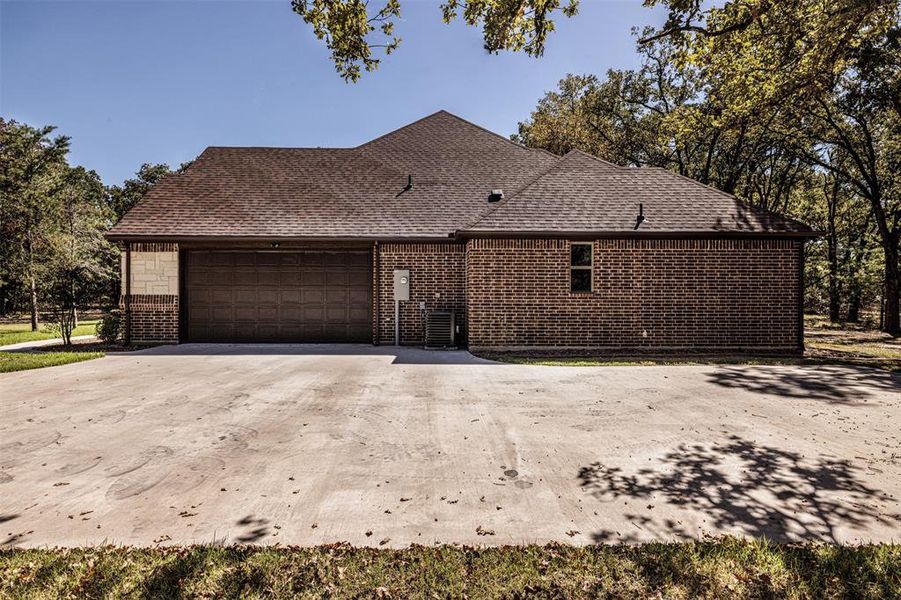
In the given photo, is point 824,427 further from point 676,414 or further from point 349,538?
point 349,538

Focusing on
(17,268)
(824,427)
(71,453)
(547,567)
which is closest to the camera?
(547,567)

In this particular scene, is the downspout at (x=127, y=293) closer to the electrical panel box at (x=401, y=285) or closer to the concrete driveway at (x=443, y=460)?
the concrete driveway at (x=443, y=460)

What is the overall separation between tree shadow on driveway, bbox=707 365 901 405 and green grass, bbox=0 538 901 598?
196 inches

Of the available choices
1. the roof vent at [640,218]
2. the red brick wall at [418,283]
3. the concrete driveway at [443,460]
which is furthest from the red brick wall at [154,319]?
the roof vent at [640,218]

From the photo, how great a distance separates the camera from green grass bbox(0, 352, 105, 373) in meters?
8.81

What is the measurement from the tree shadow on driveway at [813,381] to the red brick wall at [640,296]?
227cm

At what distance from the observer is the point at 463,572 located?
2.55 meters

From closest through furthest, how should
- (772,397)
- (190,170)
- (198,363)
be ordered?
(772,397)
(198,363)
(190,170)

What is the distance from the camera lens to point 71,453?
438cm

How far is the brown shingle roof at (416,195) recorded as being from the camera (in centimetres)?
1202

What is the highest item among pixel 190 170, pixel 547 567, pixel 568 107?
pixel 568 107

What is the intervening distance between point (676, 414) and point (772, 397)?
2139 millimetres

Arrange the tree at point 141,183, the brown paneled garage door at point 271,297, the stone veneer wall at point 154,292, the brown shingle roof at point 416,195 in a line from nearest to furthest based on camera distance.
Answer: the brown shingle roof at point 416,195 < the stone veneer wall at point 154,292 < the brown paneled garage door at point 271,297 < the tree at point 141,183

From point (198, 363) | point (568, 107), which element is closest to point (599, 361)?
point (198, 363)
